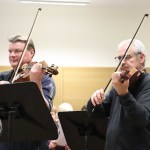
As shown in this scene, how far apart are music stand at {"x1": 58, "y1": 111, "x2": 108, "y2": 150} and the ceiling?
2880 millimetres

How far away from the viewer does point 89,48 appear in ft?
16.4

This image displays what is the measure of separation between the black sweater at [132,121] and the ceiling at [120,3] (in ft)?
9.95

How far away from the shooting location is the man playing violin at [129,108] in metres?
1.72

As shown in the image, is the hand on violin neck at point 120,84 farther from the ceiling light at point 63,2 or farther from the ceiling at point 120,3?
the ceiling at point 120,3

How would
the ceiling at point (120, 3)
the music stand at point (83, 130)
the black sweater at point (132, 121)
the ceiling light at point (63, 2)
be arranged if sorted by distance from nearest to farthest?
the black sweater at point (132, 121), the music stand at point (83, 130), the ceiling light at point (63, 2), the ceiling at point (120, 3)

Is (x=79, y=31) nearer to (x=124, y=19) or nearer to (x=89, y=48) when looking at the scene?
(x=89, y=48)

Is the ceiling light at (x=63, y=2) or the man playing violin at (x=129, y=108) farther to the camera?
the ceiling light at (x=63, y=2)

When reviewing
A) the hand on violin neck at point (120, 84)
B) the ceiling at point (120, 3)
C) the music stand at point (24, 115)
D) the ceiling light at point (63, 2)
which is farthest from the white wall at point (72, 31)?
the hand on violin neck at point (120, 84)

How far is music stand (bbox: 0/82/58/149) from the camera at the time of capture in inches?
69.2

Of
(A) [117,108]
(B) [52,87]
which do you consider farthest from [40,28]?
(A) [117,108]

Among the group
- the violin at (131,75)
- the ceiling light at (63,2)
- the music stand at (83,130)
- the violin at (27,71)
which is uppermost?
the ceiling light at (63,2)

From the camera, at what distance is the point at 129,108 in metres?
1.70

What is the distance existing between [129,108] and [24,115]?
0.63 meters

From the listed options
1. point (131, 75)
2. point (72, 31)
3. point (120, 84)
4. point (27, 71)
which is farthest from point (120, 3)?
point (120, 84)
